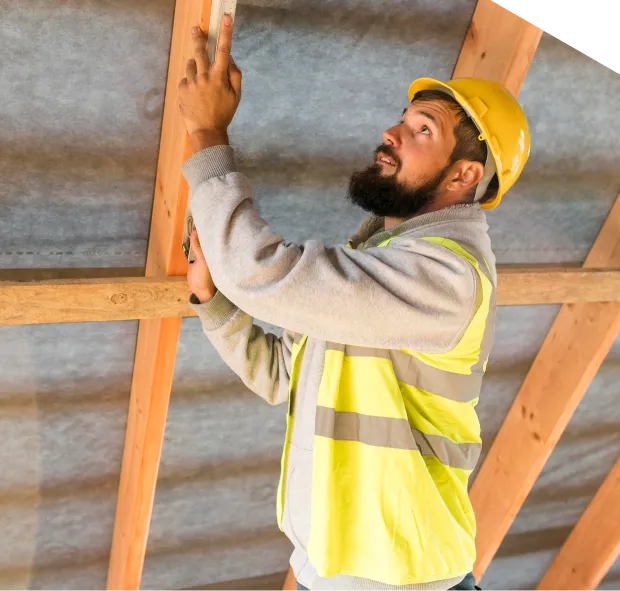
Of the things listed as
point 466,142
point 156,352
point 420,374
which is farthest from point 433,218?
point 156,352

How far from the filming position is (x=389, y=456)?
1.55 m

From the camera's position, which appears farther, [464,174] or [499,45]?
[499,45]

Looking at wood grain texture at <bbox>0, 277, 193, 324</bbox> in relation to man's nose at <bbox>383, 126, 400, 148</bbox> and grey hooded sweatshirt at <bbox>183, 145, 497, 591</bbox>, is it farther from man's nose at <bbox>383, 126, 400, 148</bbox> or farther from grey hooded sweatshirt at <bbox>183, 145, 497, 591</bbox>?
man's nose at <bbox>383, 126, 400, 148</bbox>

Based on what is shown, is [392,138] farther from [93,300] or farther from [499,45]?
[93,300]

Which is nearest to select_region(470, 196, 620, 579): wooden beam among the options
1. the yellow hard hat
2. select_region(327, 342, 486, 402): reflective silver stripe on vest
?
the yellow hard hat

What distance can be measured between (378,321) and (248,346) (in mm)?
562

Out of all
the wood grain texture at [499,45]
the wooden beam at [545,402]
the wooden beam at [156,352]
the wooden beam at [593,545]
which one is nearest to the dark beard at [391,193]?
the wooden beam at [156,352]

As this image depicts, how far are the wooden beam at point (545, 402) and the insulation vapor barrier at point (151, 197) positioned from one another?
0.24 ft

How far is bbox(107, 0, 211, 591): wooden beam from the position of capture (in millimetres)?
1829

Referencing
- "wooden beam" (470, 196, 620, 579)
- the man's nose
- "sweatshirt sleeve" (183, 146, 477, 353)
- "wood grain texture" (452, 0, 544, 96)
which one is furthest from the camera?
"wooden beam" (470, 196, 620, 579)

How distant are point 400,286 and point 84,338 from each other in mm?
1359

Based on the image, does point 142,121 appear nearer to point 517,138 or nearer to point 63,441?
point 517,138

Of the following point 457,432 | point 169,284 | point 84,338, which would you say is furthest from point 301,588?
point 84,338

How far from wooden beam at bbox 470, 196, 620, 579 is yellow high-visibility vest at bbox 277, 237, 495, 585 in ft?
4.69
